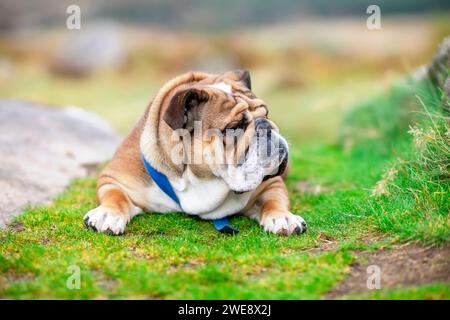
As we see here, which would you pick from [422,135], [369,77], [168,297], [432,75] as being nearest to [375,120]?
[432,75]

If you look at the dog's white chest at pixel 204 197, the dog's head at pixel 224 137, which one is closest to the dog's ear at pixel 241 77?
the dog's head at pixel 224 137

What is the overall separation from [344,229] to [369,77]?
12.1 metres

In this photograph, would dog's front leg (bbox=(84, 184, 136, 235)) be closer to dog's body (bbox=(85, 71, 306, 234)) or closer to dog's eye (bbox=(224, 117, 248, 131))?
dog's body (bbox=(85, 71, 306, 234))

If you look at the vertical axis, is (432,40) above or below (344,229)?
above

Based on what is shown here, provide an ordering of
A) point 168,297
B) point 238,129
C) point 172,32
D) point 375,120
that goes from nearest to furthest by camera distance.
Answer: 1. point 168,297
2. point 238,129
3. point 375,120
4. point 172,32

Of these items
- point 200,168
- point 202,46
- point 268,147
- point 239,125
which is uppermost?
point 202,46

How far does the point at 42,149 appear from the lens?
7.48 meters

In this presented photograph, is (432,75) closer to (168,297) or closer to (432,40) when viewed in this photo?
(168,297)

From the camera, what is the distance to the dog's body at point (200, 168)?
4695 millimetres

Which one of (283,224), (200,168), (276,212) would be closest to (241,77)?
(200,168)

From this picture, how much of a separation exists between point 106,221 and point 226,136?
119cm

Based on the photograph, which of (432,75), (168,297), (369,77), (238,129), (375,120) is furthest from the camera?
(369,77)

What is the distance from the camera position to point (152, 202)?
5359 millimetres

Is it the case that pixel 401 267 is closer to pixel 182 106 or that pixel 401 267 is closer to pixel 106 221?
pixel 182 106
